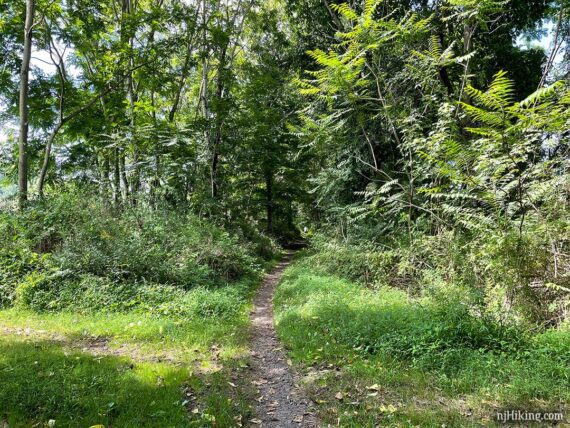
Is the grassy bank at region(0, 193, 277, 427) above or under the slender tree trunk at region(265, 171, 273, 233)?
under

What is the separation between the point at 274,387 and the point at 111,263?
5791 mm

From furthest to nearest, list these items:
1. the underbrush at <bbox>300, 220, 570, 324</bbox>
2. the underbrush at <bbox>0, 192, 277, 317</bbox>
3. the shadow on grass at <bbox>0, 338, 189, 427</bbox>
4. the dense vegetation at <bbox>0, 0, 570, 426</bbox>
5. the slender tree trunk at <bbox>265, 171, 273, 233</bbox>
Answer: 1. the slender tree trunk at <bbox>265, 171, 273, 233</bbox>
2. the underbrush at <bbox>0, 192, 277, 317</bbox>
3. the underbrush at <bbox>300, 220, 570, 324</bbox>
4. the dense vegetation at <bbox>0, 0, 570, 426</bbox>
5. the shadow on grass at <bbox>0, 338, 189, 427</bbox>

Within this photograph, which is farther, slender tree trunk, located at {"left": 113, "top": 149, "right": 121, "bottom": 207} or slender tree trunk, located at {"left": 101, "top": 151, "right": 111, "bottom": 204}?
slender tree trunk, located at {"left": 113, "top": 149, "right": 121, "bottom": 207}

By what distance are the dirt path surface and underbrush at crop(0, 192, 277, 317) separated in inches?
61.8

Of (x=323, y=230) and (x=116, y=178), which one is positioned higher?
(x=116, y=178)

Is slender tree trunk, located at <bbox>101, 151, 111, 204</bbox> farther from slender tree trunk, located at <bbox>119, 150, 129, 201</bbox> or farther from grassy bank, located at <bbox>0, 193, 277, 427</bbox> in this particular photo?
grassy bank, located at <bbox>0, 193, 277, 427</bbox>

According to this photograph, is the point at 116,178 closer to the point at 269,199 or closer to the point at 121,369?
the point at 269,199

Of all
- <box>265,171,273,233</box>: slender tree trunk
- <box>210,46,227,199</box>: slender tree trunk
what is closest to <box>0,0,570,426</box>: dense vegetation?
<box>210,46,227,199</box>: slender tree trunk

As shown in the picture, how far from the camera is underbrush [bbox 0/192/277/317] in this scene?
7246mm

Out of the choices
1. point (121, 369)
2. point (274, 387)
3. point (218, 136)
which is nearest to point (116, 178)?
point (218, 136)

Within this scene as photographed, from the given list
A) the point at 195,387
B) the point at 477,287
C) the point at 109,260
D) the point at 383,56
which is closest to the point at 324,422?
the point at 195,387

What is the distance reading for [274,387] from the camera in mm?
4422

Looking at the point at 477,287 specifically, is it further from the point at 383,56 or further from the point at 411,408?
the point at 383,56

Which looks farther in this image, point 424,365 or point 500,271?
point 500,271
